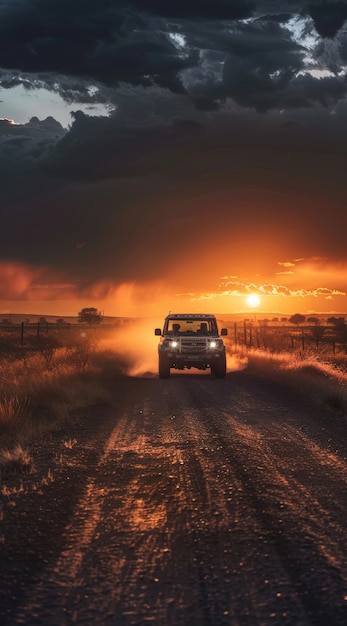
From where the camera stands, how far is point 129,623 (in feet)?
13.1

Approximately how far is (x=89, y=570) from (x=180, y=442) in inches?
230

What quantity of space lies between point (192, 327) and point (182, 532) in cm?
1944

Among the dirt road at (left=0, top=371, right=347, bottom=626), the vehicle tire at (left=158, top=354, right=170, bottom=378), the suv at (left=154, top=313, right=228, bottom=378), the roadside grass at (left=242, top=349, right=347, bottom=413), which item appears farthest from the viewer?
the vehicle tire at (left=158, top=354, right=170, bottom=378)

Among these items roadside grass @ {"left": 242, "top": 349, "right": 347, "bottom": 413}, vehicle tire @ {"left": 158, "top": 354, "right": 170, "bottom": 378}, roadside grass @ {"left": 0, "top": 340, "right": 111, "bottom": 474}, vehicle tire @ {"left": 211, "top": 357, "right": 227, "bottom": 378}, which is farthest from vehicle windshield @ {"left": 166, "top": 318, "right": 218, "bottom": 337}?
roadside grass @ {"left": 0, "top": 340, "right": 111, "bottom": 474}

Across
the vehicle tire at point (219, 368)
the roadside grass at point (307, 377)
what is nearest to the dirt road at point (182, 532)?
the roadside grass at point (307, 377)

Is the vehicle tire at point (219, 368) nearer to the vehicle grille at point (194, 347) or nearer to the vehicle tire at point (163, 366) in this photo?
the vehicle grille at point (194, 347)

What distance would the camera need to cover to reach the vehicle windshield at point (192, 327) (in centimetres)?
2473

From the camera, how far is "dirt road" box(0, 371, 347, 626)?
13.9 ft

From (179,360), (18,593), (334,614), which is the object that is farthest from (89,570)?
(179,360)

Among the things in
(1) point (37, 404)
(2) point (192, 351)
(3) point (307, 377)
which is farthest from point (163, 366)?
(1) point (37, 404)

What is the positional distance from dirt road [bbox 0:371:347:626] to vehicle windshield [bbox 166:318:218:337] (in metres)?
13.0

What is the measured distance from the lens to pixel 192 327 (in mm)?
25234

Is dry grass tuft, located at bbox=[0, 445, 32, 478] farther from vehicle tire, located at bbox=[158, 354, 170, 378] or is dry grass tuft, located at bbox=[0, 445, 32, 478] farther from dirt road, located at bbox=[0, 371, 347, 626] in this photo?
vehicle tire, located at bbox=[158, 354, 170, 378]

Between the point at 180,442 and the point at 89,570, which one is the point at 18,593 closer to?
the point at 89,570
